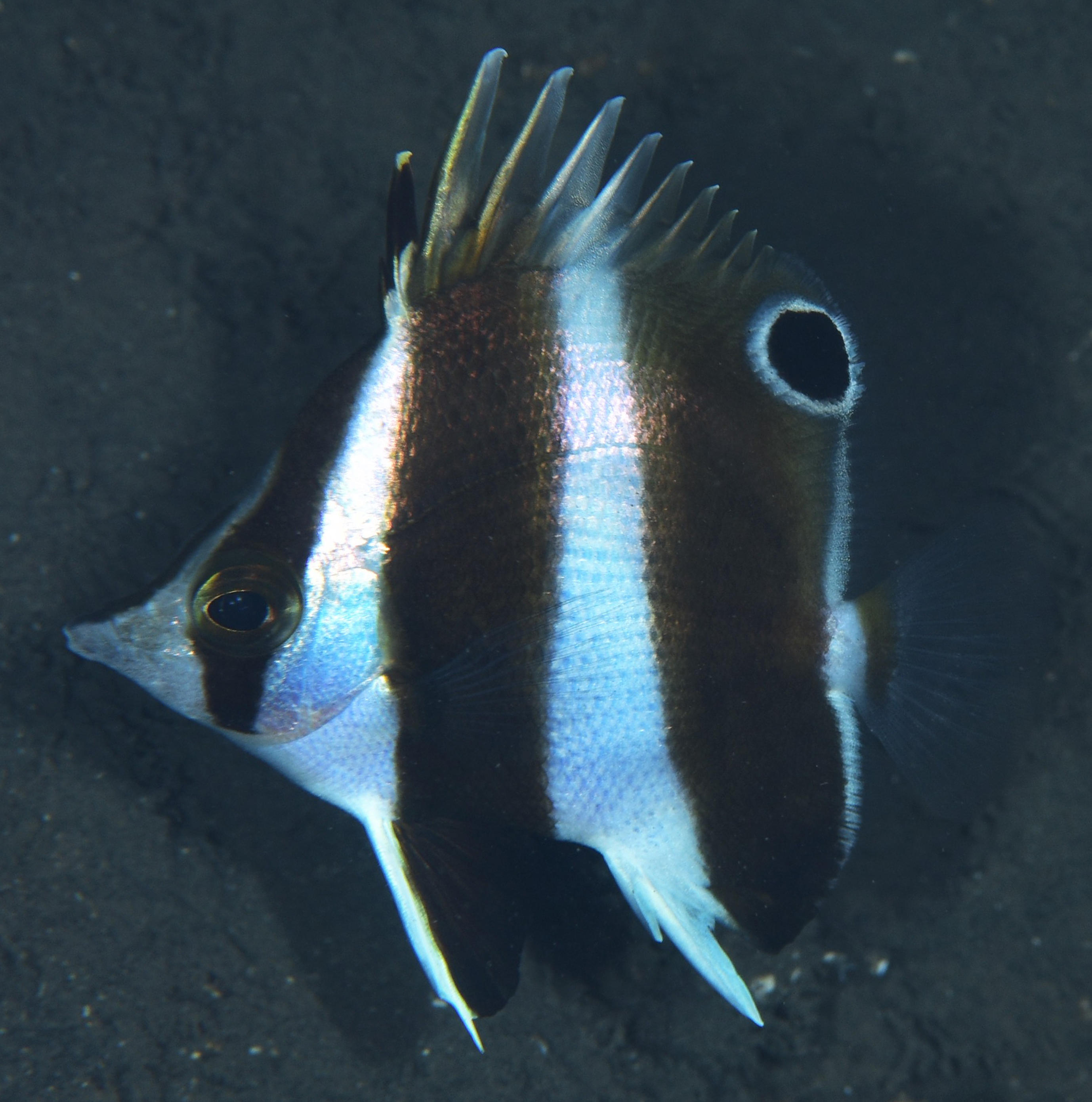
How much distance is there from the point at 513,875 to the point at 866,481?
1095 mm

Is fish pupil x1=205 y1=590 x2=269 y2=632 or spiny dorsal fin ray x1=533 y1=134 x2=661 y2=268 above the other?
spiny dorsal fin ray x1=533 y1=134 x2=661 y2=268

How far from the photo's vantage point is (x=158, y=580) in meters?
1.66

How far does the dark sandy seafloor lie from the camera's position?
2.44 m

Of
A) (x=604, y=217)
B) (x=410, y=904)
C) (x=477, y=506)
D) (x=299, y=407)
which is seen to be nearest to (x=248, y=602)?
(x=477, y=506)

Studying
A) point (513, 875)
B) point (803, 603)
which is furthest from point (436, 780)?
point (803, 603)

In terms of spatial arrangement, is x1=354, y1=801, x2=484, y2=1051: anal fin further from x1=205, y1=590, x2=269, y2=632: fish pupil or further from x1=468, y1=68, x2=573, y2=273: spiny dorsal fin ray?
x1=468, y1=68, x2=573, y2=273: spiny dorsal fin ray

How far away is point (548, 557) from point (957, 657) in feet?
3.02

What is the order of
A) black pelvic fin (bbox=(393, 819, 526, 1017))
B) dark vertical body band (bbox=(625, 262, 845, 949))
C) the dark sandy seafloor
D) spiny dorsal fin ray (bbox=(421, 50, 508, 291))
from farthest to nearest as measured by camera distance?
the dark sandy seafloor, black pelvic fin (bbox=(393, 819, 526, 1017)), dark vertical body band (bbox=(625, 262, 845, 949)), spiny dorsal fin ray (bbox=(421, 50, 508, 291))

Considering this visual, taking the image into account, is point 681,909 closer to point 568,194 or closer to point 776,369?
point 776,369

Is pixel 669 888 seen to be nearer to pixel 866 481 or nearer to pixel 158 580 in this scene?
pixel 866 481

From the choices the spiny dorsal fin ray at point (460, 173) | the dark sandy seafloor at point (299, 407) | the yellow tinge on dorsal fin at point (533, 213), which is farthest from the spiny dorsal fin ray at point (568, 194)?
the dark sandy seafloor at point (299, 407)

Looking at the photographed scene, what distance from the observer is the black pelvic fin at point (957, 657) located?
184 cm

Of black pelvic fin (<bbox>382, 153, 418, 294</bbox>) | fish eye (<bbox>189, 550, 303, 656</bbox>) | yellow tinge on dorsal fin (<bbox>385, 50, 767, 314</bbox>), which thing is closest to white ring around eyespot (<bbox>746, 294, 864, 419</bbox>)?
yellow tinge on dorsal fin (<bbox>385, 50, 767, 314</bbox>)

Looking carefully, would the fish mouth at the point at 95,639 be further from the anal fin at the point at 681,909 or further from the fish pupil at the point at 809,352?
the fish pupil at the point at 809,352
